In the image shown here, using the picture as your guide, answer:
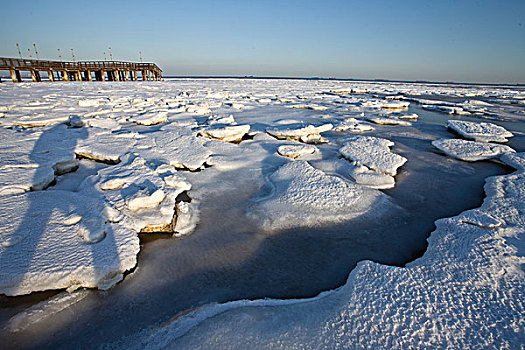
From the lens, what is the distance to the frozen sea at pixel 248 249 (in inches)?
64.9

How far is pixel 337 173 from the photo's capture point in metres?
4.32

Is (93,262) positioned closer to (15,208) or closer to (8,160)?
(15,208)

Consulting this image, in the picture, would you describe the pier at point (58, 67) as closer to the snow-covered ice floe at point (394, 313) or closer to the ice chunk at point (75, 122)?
the ice chunk at point (75, 122)

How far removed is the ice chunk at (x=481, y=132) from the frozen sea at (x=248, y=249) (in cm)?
175

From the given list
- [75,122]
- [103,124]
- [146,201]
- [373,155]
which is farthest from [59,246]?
[75,122]

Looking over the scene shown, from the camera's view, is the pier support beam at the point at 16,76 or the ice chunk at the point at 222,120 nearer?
the ice chunk at the point at 222,120

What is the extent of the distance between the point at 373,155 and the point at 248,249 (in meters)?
3.48

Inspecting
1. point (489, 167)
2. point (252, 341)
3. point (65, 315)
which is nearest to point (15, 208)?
point (65, 315)

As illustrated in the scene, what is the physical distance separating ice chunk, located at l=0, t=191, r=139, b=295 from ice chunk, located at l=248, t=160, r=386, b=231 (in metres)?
1.53

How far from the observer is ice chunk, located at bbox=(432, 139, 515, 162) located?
17.4 feet

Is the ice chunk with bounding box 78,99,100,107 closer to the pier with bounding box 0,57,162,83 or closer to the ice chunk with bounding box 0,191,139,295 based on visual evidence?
the ice chunk with bounding box 0,191,139,295

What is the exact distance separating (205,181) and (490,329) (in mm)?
3520

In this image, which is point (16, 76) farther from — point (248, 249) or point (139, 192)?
point (248, 249)

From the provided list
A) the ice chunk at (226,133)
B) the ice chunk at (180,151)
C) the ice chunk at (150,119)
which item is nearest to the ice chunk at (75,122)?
the ice chunk at (150,119)
